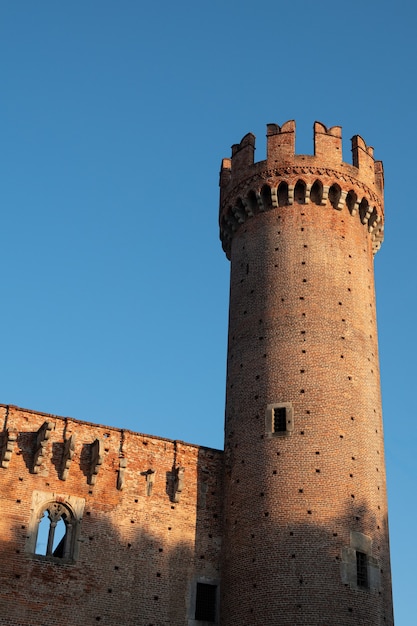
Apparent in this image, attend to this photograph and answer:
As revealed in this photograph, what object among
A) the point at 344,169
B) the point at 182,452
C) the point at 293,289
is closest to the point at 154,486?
the point at 182,452

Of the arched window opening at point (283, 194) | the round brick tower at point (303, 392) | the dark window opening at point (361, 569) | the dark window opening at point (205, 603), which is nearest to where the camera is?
the round brick tower at point (303, 392)

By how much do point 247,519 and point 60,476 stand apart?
18.0 feet

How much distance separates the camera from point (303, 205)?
32188mm

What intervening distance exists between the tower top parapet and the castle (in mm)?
113

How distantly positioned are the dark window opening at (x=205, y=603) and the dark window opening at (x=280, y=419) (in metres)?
4.92

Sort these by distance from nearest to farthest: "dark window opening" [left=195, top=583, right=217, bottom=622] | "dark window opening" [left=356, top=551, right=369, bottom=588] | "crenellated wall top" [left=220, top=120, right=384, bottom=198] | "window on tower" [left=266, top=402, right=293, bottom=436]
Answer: "dark window opening" [left=356, top=551, right=369, bottom=588], "dark window opening" [left=195, top=583, right=217, bottom=622], "window on tower" [left=266, top=402, right=293, bottom=436], "crenellated wall top" [left=220, top=120, right=384, bottom=198]

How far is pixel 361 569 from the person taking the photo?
2689 centimetres

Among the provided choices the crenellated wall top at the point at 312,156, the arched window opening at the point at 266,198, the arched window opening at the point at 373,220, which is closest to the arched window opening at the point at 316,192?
the crenellated wall top at the point at 312,156

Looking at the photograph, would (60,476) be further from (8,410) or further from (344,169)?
(344,169)

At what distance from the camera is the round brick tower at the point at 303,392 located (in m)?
26.6

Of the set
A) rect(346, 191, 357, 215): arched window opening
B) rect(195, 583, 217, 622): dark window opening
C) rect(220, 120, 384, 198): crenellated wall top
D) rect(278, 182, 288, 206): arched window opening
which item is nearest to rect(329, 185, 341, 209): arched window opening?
rect(346, 191, 357, 215): arched window opening

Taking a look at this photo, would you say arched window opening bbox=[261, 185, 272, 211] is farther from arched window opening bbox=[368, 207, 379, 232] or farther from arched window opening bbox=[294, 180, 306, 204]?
arched window opening bbox=[368, 207, 379, 232]

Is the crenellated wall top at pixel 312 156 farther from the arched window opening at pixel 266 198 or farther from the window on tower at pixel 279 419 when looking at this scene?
the window on tower at pixel 279 419

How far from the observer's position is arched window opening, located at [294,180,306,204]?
3231cm
